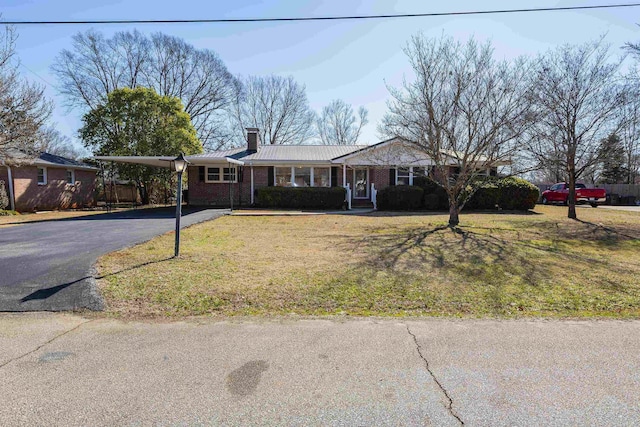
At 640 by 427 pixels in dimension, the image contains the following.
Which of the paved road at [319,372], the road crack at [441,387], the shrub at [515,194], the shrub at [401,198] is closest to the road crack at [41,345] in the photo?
the paved road at [319,372]

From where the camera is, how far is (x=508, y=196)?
1781 cm

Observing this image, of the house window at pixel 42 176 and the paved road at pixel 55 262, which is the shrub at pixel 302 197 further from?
the house window at pixel 42 176

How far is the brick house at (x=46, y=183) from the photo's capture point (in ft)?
60.2

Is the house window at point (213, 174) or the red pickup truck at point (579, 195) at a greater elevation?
the house window at point (213, 174)

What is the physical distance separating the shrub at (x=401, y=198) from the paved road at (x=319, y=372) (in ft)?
45.5

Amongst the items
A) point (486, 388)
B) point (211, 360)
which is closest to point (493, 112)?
point (486, 388)

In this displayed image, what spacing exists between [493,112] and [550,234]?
13.1 ft

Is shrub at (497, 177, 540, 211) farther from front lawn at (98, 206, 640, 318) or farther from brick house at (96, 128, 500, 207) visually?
front lawn at (98, 206, 640, 318)

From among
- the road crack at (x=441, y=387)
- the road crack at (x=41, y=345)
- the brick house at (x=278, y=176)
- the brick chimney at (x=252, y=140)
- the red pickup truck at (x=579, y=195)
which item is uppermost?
the brick chimney at (x=252, y=140)

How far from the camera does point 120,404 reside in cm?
239

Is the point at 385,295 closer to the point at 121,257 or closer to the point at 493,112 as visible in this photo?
the point at 121,257

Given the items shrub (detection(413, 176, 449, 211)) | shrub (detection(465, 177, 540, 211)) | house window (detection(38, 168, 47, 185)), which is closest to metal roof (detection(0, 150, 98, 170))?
house window (detection(38, 168, 47, 185))

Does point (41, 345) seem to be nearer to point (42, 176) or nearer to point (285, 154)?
point (285, 154)

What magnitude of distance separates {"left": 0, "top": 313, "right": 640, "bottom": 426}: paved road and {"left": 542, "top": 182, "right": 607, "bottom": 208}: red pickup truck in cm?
2385
